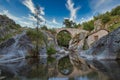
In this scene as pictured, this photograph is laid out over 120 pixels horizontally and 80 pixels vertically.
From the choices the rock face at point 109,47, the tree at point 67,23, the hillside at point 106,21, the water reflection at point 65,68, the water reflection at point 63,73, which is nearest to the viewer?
the water reflection at point 63,73

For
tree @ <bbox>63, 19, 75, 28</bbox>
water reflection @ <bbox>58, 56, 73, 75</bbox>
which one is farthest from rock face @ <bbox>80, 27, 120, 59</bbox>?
tree @ <bbox>63, 19, 75, 28</bbox>

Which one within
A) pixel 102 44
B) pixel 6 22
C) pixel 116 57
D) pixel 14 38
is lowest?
pixel 116 57

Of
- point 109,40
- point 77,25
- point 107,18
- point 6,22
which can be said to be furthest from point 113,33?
point 77,25

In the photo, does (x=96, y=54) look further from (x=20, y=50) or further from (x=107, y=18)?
(x=107, y=18)

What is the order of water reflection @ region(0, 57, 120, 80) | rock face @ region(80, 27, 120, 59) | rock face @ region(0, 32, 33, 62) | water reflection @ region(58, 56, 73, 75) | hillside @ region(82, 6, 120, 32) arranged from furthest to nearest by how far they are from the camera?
hillside @ region(82, 6, 120, 32) → rock face @ region(0, 32, 33, 62) → rock face @ region(80, 27, 120, 59) → water reflection @ region(58, 56, 73, 75) → water reflection @ region(0, 57, 120, 80)

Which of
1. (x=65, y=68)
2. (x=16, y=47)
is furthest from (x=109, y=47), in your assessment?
(x=16, y=47)

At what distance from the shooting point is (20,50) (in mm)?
29719

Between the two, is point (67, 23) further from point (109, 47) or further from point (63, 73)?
point (63, 73)

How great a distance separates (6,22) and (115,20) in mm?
39332

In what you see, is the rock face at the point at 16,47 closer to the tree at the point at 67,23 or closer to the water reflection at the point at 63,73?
the water reflection at the point at 63,73

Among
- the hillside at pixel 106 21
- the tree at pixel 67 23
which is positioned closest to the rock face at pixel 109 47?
the hillside at pixel 106 21

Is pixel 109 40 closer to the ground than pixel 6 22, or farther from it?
closer to the ground

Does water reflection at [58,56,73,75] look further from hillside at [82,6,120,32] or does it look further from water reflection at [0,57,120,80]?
hillside at [82,6,120,32]

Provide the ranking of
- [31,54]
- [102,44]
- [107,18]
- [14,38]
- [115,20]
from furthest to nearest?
[107,18] < [115,20] < [31,54] < [14,38] < [102,44]
